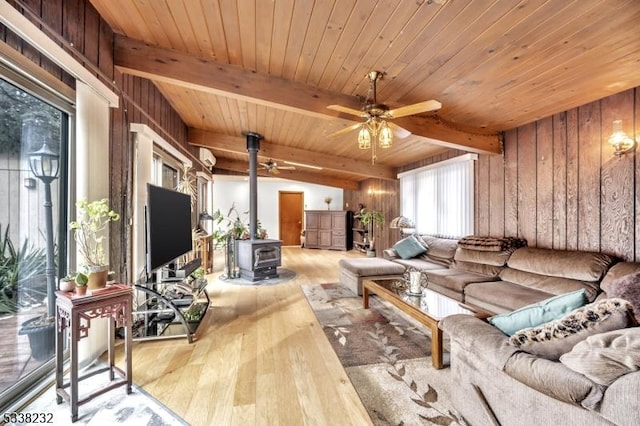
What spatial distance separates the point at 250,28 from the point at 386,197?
5.66m

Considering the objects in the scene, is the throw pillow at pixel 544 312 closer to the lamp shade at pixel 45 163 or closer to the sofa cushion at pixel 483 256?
the sofa cushion at pixel 483 256

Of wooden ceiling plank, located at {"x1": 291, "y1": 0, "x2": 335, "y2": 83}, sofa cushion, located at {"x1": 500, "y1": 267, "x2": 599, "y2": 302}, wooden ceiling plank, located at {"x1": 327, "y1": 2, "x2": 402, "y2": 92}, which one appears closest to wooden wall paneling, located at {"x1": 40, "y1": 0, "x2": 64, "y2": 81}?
wooden ceiling plank, located at {"x1": 291, "y1": 0, "x2": 335, "y2": 83}

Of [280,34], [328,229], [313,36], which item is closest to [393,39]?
[313,36]

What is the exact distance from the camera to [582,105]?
285 cm

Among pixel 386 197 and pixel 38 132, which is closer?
pixel 38 132

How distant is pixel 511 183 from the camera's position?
366 cm

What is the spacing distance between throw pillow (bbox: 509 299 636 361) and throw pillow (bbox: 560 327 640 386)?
7cm

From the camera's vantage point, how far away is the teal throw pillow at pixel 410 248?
464 cm

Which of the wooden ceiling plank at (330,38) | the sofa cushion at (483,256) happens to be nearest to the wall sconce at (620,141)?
the sofa cushion at (483,256)

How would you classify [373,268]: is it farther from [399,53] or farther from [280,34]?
[280,34]

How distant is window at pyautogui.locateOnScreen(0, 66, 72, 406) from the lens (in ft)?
5.27

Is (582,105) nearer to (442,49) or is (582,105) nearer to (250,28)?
(442,49)

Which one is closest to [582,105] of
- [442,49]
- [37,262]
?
[442,49]

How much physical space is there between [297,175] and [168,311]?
5.68m
